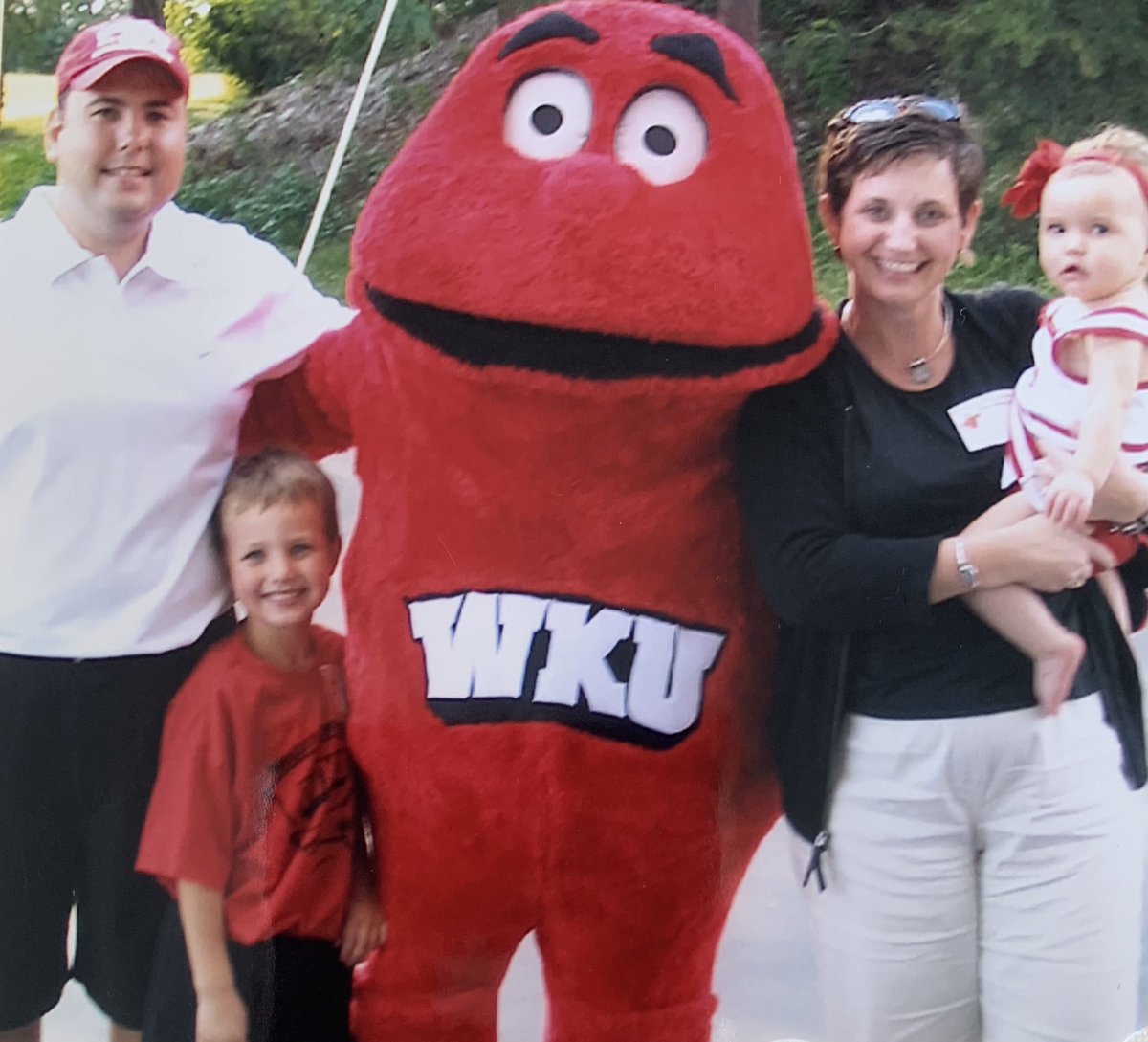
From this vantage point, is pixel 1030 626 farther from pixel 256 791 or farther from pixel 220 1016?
Result: pixel 220 1016

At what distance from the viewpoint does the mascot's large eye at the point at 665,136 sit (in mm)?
1230

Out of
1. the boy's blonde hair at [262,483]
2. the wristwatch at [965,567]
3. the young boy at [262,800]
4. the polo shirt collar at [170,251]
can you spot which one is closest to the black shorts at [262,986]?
the young boy at [262,800]

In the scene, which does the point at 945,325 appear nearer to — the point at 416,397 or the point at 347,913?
the point at 416,397

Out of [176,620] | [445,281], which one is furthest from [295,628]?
[445,281]

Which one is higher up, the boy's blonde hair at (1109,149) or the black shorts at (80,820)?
the boy's blonde hair at (1109,149)

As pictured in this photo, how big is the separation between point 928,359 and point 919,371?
0.05ft

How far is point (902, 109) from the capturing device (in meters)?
1.23

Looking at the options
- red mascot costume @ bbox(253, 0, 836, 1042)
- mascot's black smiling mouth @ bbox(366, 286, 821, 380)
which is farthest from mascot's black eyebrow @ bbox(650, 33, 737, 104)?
mascot's black smiling mouth @ bbox(366, 286, 821, 380)

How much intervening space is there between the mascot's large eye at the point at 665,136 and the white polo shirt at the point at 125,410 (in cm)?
34

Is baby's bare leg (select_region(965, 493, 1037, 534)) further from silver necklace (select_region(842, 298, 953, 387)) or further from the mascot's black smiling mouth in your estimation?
the mascot's black smiling mouth

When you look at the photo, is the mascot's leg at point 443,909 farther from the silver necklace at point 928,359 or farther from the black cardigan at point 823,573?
the silver necklace at point 928,359

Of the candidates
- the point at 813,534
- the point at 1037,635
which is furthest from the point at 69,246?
the point at 1037,635

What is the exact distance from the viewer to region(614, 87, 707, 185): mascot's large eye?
123cm

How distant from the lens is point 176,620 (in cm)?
136
